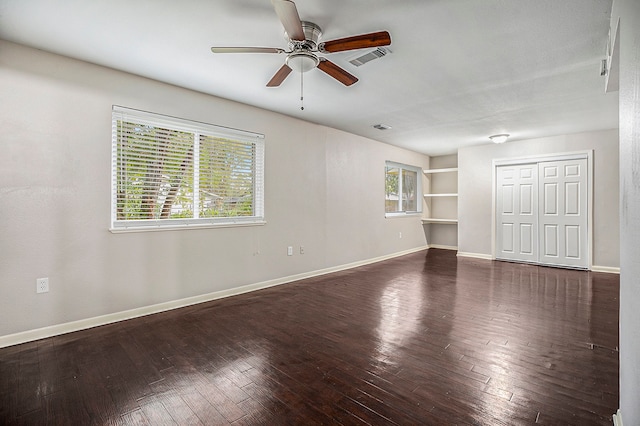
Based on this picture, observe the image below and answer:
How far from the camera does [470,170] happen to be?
6938 millimetres

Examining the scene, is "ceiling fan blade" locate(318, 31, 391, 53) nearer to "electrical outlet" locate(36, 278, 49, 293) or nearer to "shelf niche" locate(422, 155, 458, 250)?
"electrical outlet" locate(36, 278, 49, 293)

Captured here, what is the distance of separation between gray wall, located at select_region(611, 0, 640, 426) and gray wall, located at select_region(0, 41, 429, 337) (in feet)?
12.1

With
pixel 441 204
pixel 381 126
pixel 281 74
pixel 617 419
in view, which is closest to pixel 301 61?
pixel 281 74

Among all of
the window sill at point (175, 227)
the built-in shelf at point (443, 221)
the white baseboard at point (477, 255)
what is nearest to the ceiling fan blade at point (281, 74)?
the window sill at point (175, 227)

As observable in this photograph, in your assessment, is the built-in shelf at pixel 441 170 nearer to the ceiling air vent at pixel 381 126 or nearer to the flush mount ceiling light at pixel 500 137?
the flush mount ceiling light at pixel 500 137

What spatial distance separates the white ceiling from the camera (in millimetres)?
2176

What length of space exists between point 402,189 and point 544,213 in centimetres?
291

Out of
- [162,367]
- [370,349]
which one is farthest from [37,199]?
[370,349]

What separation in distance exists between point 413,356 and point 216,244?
265 cm

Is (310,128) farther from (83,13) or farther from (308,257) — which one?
(83,13)

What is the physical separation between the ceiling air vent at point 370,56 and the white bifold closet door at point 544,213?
4959 millimetres

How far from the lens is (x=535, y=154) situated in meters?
6.05

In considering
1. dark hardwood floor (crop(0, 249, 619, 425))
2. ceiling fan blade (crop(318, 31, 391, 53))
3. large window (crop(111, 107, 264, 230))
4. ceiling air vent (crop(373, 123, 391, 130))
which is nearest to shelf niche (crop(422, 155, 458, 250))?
ceiling air vent (crop(373, 123, 391, 130))

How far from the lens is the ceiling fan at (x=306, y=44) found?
1927 mm
